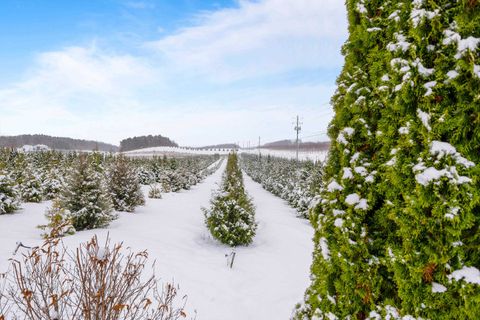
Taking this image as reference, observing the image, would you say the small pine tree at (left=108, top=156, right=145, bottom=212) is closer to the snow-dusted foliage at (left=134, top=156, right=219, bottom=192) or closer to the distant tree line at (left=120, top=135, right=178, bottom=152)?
the snow-dusted foliage at (left=134, top=156, right=219, bottom=192)

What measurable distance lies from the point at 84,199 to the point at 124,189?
371cm

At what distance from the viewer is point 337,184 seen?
8.21ft

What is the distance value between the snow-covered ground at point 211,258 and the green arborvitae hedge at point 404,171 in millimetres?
3079

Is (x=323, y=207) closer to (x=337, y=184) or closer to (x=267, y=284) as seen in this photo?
(x=337, y=184)

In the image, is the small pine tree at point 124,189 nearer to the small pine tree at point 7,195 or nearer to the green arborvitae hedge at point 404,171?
the small pine tree at point 7,195

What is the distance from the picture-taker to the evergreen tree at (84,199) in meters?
8.48

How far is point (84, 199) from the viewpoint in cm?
856

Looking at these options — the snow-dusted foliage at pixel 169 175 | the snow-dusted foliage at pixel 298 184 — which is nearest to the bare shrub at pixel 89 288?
the snow-dusted foliage at pixel 298 184

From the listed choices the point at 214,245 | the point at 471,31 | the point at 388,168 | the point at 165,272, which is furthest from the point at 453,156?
the point at 214,245

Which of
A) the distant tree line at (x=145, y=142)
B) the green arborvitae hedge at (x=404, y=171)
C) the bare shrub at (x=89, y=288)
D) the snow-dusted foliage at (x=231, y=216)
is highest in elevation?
the distant tree line at (x=145, y=142)

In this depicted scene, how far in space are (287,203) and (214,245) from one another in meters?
A: 12.0

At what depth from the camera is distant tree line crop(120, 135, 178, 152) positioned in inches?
5704

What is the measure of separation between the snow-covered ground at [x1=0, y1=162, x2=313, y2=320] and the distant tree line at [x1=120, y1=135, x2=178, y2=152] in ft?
461

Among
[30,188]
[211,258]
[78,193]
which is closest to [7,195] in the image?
[30,188]
